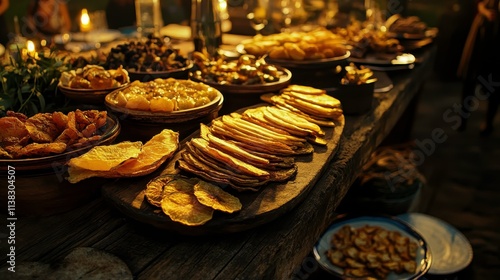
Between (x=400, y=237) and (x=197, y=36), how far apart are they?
8.43 feet

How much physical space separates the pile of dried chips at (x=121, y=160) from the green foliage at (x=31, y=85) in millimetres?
845

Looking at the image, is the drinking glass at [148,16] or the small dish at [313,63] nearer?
the small dish at [313,63]

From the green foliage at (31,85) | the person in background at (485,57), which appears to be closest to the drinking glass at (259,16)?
the green foliage at (31,85)

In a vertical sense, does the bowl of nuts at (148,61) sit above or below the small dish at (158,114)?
above

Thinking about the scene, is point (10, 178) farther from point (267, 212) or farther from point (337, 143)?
point (337, 143)

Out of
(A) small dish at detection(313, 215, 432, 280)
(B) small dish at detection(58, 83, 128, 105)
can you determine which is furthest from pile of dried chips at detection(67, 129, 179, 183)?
(A) small dish at detection(313, 215, 432, 280)

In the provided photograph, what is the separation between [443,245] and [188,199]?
2.70 metres

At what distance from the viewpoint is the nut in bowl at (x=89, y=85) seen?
242 cm

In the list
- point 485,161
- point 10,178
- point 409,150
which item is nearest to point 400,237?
point 409,150

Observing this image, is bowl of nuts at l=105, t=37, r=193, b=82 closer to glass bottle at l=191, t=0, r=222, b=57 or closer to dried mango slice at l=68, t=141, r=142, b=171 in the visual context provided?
glass bottle at l=191, t=0, r=222, b=57

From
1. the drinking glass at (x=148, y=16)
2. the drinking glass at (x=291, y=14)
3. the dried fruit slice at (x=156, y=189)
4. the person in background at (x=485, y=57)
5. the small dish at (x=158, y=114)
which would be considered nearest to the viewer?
the dried fruit slice at (x=156, y=189)

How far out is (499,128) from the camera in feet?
25.6

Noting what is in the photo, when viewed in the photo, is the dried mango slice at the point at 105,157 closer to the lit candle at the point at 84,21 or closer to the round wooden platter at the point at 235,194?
the round wooden platter at the point at 235,194

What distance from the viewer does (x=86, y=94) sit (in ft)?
7.97
